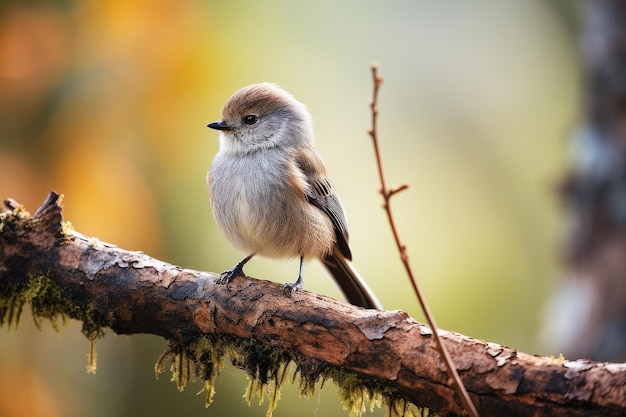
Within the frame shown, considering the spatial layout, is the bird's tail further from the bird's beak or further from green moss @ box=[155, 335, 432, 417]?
green moss @ box=[155, 335, 432, 417]

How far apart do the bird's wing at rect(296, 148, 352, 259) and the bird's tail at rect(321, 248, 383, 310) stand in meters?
0.06

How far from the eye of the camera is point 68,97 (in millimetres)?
5812

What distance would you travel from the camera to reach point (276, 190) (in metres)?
3.98

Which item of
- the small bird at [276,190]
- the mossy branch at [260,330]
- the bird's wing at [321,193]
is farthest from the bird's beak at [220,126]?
the mossy branch at [260,330]

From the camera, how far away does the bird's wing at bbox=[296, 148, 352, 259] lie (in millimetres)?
4199

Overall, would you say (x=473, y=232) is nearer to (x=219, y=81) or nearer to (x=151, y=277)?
(x=219, y=81)

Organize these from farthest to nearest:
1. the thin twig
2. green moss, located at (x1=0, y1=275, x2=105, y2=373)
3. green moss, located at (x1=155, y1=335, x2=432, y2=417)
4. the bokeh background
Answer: the bokeh background → green moss, located at (x1=0, y1=275, x2=105, y2=373) → green moss, located at (x1=155, y1=335, x2=432, y2=417) → the thin twig

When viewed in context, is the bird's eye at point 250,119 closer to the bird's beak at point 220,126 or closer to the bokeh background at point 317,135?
the bird's beak at point 220,126

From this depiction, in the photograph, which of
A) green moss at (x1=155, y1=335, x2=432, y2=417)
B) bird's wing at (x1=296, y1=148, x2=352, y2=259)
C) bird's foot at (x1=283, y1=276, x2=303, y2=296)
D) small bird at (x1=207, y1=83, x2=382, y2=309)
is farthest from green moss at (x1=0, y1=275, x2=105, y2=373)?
bird's wing at (x1=296, y1=148, x2=352, y2=259)

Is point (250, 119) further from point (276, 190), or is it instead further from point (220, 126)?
point (276, 190)

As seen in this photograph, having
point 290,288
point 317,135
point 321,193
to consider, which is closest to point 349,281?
point 321,193

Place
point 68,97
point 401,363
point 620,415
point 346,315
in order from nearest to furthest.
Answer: point 620,415
point 401,363
point 346,315
point 68,97

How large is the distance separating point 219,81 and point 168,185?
3.79 feet

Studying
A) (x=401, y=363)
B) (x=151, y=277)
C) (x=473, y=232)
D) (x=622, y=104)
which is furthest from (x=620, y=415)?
(x=473, y=232)
